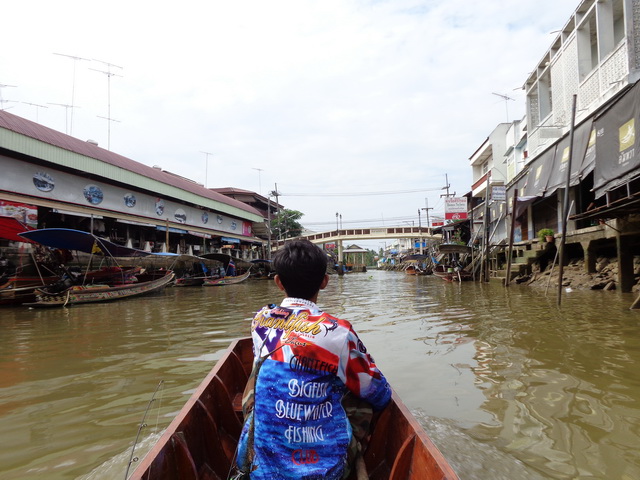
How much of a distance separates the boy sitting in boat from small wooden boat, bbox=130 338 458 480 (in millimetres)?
286

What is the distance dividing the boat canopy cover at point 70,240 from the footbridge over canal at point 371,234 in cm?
3303

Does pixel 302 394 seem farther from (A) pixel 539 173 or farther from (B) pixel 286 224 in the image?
(B) pixel 286 224

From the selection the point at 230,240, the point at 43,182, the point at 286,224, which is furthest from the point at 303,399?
the point at 286,224

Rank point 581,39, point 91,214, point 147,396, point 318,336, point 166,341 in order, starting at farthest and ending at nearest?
point 91,214 < point 581,39 < point 166,341 < point 147,396 < point 318,336

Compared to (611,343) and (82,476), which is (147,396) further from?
(611,343)

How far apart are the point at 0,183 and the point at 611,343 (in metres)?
17.9

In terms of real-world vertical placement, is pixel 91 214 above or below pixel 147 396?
above

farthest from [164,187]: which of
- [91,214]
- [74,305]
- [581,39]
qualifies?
[581,39]

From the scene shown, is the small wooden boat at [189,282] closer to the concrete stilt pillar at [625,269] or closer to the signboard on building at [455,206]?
the signboard on building at [455,206]

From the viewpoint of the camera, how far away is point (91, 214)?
1694 centimetres

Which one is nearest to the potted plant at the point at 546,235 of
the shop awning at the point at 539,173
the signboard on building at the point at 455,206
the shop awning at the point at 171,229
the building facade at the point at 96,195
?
the shop awning at the point at 539,173

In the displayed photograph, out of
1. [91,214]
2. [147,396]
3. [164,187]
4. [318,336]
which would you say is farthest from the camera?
[164,187]

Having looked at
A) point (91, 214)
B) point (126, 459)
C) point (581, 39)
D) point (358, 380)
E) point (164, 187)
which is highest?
point (581, 39)

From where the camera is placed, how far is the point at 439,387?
3.76 m
